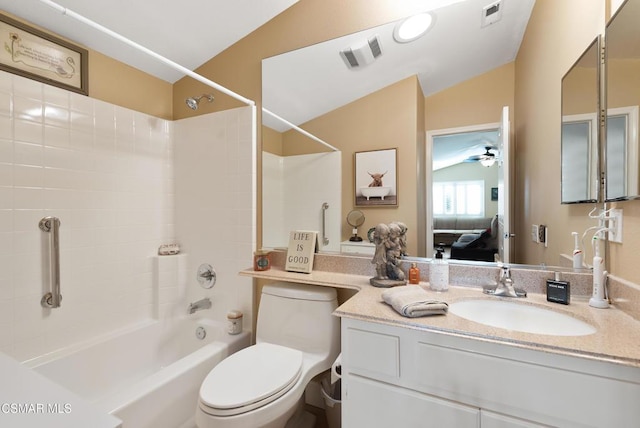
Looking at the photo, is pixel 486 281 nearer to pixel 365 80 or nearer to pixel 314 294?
pixel 314 294

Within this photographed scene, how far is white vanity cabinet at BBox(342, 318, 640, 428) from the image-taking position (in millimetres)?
745

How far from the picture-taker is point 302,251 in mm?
1716

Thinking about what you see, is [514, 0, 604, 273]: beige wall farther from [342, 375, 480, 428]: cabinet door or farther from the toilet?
the toilet

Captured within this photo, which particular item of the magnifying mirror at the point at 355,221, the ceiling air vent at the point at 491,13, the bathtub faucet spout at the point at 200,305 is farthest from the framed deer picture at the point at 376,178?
the bathtub faucet spout at the point at 200,305

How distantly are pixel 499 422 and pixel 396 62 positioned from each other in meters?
1.64

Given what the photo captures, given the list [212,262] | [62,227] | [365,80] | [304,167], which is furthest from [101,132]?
[365,80]

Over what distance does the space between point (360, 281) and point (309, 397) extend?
86 cm

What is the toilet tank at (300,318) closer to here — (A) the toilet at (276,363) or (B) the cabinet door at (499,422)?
(A) the toilet at (276,363)

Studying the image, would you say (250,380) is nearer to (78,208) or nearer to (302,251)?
(302,251)

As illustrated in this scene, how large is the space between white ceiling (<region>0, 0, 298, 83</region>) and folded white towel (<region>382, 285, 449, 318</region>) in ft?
6.22

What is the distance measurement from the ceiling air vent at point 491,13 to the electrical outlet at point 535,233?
996 mm

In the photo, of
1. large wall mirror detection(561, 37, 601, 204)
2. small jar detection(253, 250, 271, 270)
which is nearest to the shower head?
small jar detection(253, 250, 271, 270)

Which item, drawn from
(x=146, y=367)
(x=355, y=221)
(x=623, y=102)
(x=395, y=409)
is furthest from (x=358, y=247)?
(x=146, y=367)

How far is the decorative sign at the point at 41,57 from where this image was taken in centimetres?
150
